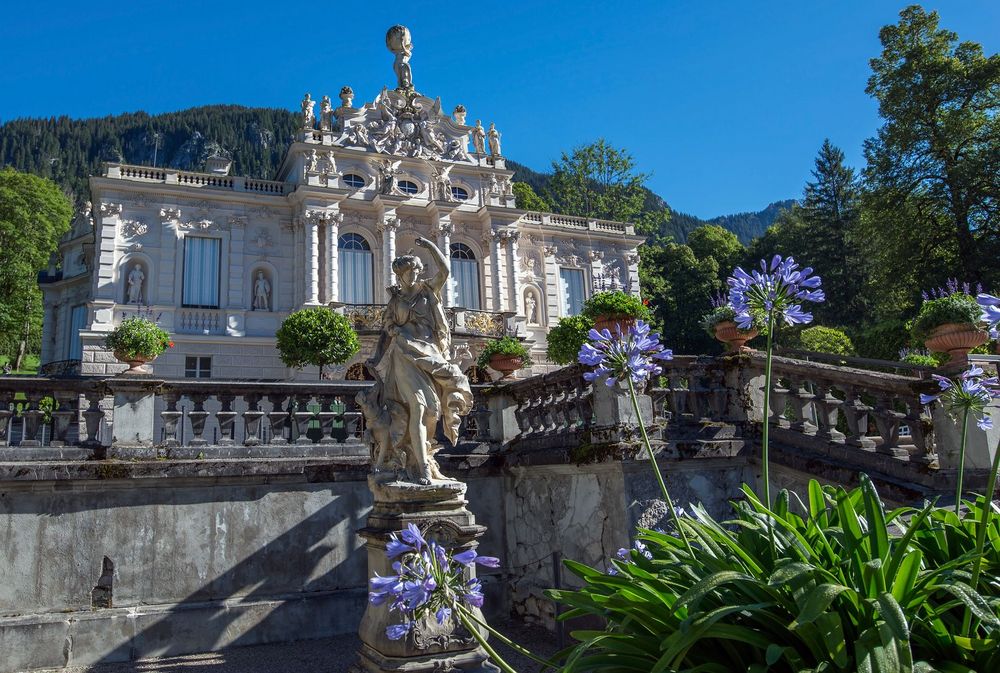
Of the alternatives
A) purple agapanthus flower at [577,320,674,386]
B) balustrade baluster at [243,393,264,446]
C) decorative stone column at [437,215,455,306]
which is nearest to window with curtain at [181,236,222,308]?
decorative stone column at [437,215,455,306]

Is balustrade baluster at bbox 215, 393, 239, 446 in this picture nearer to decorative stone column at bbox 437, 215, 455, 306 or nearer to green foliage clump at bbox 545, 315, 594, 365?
green foliage clump at bbox 545, 315, 594, 365

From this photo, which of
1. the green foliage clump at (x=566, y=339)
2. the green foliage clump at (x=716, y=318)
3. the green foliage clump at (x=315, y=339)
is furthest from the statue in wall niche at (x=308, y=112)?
the green foliage clump at (x=716, y=318)

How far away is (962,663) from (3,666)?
7.45m

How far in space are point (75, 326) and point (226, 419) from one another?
950 inches

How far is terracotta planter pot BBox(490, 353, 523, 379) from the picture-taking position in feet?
36.6

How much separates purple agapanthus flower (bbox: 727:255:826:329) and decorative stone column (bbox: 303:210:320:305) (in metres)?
22.1

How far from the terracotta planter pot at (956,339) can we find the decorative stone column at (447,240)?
20670 millimetres

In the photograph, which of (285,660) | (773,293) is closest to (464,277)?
(285,660)

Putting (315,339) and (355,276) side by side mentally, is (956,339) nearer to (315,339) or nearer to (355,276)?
(315,339)

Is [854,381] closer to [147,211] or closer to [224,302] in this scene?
[224,302]

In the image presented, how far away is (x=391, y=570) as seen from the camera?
5707 mm

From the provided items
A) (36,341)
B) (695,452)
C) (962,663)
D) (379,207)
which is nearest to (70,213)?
(36,341)

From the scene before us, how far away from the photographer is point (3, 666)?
254 inches

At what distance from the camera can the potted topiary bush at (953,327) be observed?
585 centimetres
